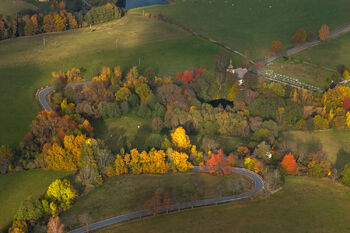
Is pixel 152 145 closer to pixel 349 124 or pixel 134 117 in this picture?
pixel 134 117

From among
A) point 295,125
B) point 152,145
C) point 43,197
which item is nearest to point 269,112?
point 295,125

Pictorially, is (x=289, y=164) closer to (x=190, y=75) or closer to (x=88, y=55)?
(x=190, y=75)

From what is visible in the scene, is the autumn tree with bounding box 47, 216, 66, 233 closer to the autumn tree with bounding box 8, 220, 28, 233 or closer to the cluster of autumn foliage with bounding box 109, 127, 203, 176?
the autumn tree with bounding box 8, 220, 28, 233

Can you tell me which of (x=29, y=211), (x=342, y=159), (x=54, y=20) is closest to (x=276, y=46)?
(x=342, y=159)

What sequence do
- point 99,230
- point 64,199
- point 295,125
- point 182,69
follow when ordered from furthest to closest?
point 182,69
point 295,125
point 64,199
point 99,230

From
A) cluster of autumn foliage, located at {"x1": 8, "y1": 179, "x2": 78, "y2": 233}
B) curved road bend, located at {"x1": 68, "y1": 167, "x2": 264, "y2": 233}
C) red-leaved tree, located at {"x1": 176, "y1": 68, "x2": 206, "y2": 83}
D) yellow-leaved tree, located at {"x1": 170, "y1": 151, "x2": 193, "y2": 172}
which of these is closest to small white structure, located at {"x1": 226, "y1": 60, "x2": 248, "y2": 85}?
red-leaved tree, located at {"x1": 176, "y1": 68, "x2": 206, "y2": 83}
